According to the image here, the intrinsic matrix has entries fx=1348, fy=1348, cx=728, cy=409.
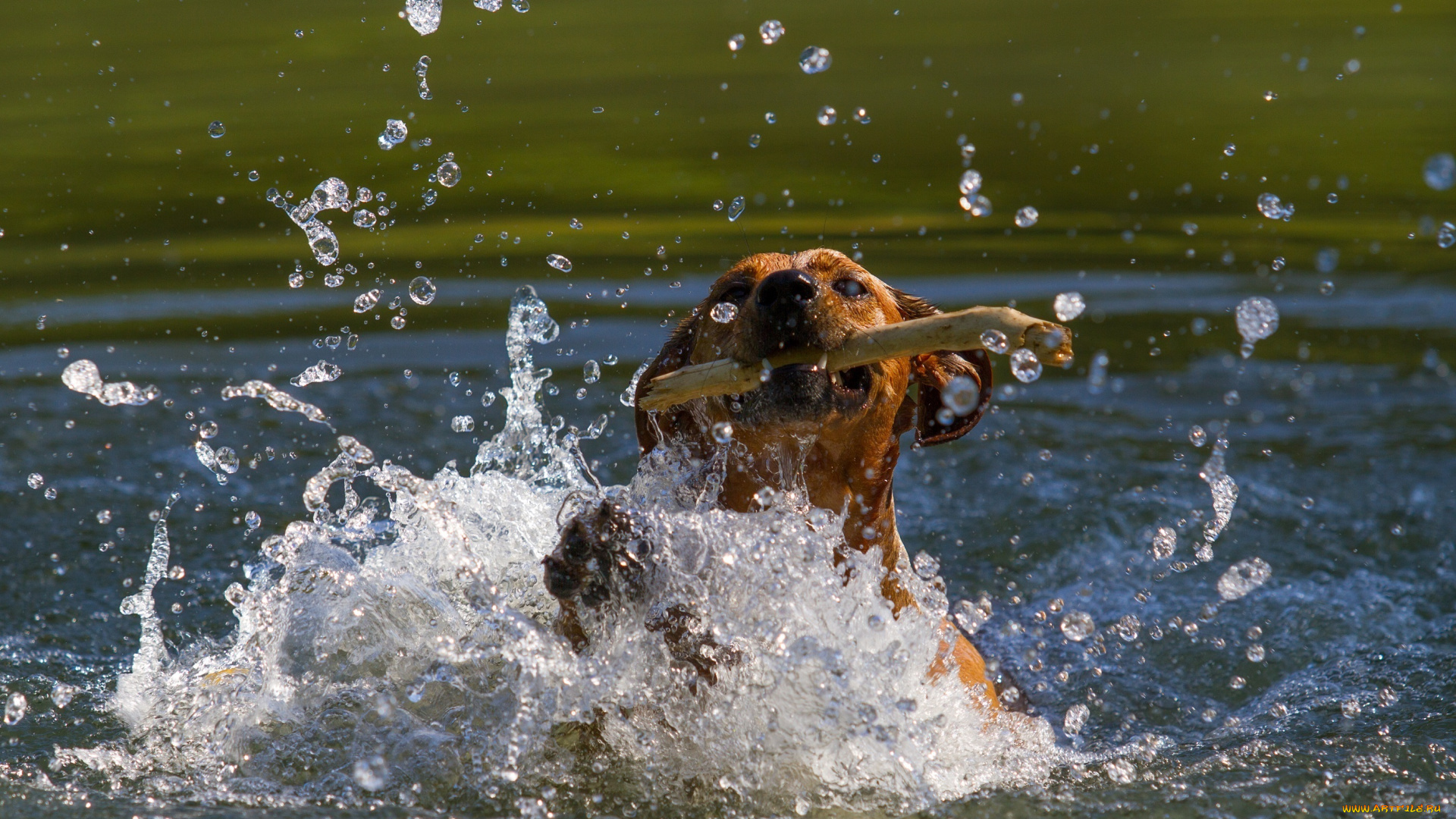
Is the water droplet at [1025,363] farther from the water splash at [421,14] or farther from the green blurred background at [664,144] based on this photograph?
the green blurred background at [664,144]

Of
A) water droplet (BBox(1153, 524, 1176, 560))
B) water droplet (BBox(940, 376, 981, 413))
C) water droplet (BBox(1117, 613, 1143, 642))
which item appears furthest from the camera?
water droplet (BBox(1153, 524, 1176, 560))

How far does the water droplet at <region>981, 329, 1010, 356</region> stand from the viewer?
2615 millimetres

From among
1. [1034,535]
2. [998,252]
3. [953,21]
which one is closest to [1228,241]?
[998,252]

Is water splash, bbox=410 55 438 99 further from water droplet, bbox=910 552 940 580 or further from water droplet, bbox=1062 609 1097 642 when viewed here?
water droplet, bbox=1062 609 1097 642

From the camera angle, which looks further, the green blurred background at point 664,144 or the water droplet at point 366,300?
the green blurred background at point 664,144

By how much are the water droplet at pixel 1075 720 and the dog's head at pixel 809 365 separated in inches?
32.7

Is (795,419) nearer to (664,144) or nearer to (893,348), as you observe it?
(893,348)

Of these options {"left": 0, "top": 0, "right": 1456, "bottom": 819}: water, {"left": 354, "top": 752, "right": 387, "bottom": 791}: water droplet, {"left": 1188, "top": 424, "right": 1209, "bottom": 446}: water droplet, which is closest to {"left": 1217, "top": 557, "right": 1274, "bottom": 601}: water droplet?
{"left": 0, "top": 0, "right": 1456, "bottom": 819}: water

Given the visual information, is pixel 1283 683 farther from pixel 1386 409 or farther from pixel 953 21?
pixel 953 21

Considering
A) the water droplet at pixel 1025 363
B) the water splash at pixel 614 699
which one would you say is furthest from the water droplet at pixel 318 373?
the water droplet at pixel 1025 363

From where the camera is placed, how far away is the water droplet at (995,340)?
2.62 metres

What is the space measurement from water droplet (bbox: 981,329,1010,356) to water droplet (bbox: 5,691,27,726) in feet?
7.65

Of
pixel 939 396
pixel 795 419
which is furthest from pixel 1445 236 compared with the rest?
pixel 795 419

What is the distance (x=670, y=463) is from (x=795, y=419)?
1.48 ft
